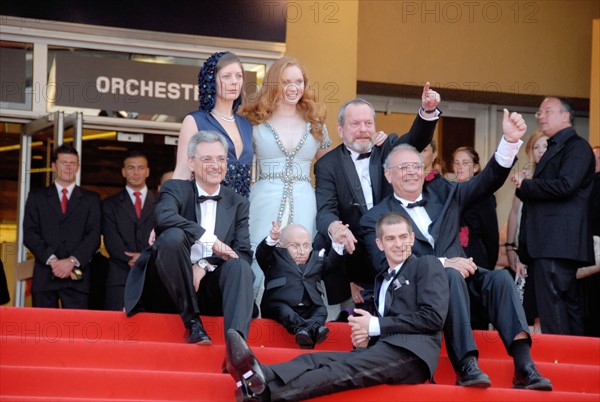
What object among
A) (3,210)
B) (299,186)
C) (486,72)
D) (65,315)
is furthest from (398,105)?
(65,315)

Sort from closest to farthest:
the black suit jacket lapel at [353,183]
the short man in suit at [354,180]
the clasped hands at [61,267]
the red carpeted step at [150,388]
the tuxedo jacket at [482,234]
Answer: the red carpeted step at [150,388]
the short man in suit at [354,180]
the black suit jacket lapel at [353,183]
the tuxedo jacket at [482,234]
the clasped hands at [61,267]

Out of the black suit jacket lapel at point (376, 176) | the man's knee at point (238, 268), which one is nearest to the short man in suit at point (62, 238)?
the black suit jacket lapel at point (376, 176)

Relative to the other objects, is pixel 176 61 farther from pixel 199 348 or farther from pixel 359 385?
pixel 359 385

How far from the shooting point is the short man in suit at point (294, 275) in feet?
21.4

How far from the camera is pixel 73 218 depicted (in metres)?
9.15

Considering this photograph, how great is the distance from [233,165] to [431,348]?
1918 millimetres

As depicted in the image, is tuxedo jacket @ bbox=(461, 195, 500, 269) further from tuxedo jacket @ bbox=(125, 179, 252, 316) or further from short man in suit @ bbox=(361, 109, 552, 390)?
tuxedo jacket @ bbox=(125, 179, 252, 316)

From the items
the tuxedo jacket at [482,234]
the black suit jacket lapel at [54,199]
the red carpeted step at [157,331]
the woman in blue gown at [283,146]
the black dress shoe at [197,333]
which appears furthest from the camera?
the black suit jacket lapel at [54,199]

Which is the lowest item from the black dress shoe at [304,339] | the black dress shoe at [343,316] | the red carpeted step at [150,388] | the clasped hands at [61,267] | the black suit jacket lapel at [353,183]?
the red carpeted step at [150,388]

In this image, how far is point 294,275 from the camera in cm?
660

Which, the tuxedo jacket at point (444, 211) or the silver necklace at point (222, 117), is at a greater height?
the silver necklace at point (222, 117)

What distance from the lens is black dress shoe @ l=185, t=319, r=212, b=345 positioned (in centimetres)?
606

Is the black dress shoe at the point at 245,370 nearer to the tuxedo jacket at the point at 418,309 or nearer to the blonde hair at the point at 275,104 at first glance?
the tuxedo jacket at the point at 418,309

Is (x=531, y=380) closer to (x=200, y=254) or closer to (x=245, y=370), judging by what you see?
(x=245, y=370)
